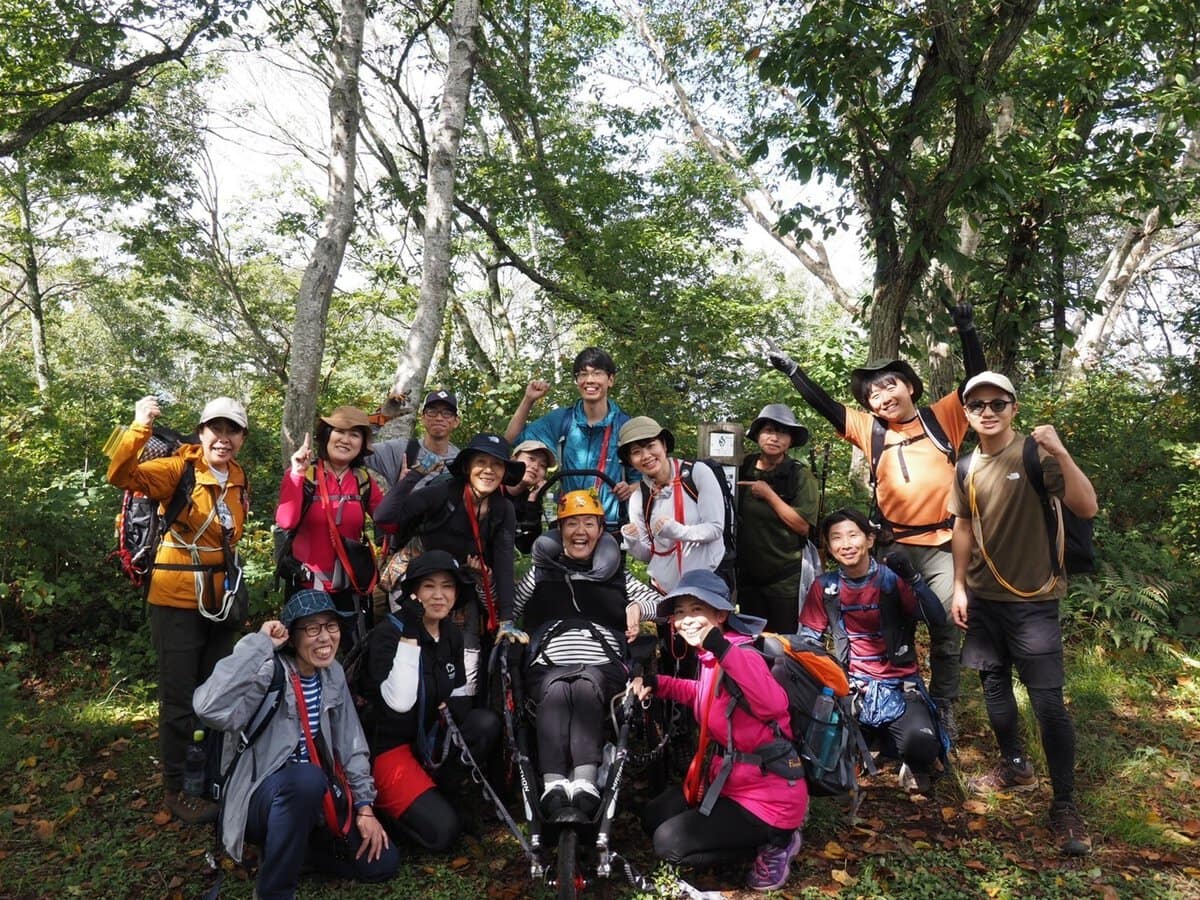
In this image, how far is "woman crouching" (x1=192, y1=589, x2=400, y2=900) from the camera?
123 inches

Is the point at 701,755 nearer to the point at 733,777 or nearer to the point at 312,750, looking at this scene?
the point at 733,777

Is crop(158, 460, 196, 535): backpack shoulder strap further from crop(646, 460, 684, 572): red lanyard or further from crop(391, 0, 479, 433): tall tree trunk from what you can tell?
crop(391, 0, 479, 433): tall tree trunk

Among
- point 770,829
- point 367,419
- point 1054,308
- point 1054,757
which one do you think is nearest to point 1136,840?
point 1054,757

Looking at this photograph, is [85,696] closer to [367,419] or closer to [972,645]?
[367,419]

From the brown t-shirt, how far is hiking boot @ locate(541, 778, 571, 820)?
7.90ft

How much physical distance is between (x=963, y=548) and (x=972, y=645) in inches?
20.9

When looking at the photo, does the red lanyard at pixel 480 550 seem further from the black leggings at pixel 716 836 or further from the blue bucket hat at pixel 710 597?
the black leggings at pixel 716 836

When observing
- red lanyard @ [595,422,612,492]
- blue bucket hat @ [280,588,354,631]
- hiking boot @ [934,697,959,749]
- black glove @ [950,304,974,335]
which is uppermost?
black glove @ [950,304,974,335]

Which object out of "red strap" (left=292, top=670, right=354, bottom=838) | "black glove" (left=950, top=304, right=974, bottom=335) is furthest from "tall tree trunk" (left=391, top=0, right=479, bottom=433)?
"black glove" (left=950, top=304, right=974, bottom=335)

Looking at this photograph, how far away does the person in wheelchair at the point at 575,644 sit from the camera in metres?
3.54

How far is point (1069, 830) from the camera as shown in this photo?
3.67 metres

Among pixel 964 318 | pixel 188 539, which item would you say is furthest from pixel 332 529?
pixel 964 318

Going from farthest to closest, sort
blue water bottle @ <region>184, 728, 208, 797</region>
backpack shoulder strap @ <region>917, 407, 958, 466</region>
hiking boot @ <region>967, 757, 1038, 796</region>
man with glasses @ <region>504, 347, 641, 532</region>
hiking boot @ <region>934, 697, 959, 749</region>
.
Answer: man with glasses @ <region>504, 347, 641, 532</region> → hiking boot @ <region>934, 697, 959, 749</region> → backpack shoulder strap @ <region>917, 407, 958, 466</region> → hiking boot @ <region>967, 757, 1038, 796</region> → blue water bottle @ <region>184, 728, 208, 797</region>

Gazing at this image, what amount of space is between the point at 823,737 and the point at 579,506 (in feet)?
5.70
